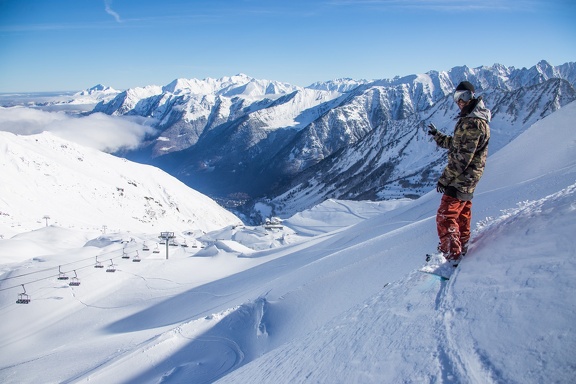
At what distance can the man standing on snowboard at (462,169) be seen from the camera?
17.8ft

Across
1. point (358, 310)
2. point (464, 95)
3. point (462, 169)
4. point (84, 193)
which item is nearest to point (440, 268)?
point (358, 310)

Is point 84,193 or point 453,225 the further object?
point 84,193

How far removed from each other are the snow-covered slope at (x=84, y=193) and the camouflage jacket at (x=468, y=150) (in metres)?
74.5

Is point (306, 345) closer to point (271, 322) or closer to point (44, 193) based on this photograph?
point (271, 322)

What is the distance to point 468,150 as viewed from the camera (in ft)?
18.0

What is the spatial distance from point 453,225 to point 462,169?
→ 87 cm

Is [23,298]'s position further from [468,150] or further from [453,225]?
[468,150]

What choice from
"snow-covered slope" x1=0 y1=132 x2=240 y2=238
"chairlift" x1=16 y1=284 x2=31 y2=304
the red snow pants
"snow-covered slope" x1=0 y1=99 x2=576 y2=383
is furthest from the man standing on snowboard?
"snow-covered slope" x1=0 y1=132 x2=240 y2=238

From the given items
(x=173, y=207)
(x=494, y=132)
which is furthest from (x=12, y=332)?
(x=494, y=132)

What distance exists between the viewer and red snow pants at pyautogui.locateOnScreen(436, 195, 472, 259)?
17.8 feet

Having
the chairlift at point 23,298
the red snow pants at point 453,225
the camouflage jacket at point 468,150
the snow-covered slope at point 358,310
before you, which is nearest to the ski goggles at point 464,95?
the camouflage jacket at point 468,150

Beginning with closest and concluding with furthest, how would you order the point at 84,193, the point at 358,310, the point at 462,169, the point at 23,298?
the point at 462,169, the point at 358,310, the point at 23,298, the point at 84,193

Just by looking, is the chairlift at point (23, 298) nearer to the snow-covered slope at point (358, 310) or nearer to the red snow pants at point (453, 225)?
the snow-covered slope at point (358, 310)

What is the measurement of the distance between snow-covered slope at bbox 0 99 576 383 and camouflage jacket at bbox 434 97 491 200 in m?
0.83
